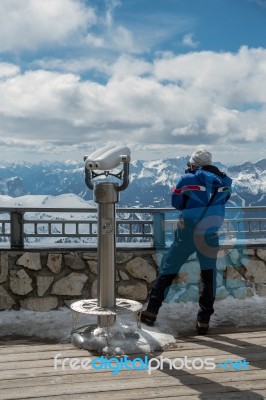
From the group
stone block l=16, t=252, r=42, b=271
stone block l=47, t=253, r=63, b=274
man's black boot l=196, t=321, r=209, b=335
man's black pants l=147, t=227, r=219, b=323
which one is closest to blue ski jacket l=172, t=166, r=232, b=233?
man's black pants l=147, t=227, r=219, b=323

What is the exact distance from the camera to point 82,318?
16.7ft

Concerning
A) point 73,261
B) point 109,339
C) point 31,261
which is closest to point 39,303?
point 31,261

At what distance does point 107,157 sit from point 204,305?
5.69 feet

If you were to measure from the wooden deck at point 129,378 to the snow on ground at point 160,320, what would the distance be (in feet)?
1.12

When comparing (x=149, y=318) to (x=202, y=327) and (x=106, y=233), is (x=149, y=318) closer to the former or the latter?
(x=202, y=327)

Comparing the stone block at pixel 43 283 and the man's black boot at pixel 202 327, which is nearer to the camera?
the man's black boot at pixel 202 327

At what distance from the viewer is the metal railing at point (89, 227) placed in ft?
19.4

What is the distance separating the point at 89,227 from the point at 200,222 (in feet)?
5.98

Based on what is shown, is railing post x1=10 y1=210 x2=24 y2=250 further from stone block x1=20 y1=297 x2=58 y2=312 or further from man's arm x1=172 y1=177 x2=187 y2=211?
man's arm x1=172 y1=177 x2=187 y2=211

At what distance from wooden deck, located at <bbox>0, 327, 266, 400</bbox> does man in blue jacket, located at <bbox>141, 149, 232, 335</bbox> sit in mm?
644

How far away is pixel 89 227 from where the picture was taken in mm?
6051

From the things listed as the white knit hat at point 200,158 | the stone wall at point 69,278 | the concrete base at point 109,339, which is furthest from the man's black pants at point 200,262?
the stone wall at point 69,278

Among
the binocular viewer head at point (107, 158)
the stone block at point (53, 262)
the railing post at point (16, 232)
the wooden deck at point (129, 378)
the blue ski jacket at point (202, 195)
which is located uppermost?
the binocular viewer head at point (107, 158)

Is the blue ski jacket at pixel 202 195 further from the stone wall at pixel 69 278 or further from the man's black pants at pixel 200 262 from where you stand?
the stone wall at pixel 69 278
